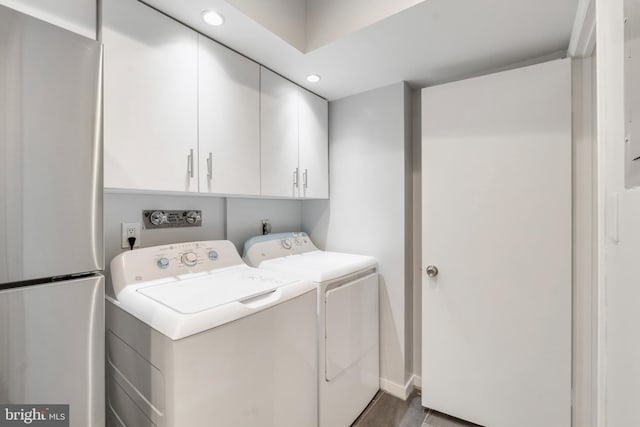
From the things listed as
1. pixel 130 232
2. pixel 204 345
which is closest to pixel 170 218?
pixel 130 232

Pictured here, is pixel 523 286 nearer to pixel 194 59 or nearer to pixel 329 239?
pixel 329 239

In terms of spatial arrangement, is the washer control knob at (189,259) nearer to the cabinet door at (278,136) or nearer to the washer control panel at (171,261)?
the washer control panel at (171,261)

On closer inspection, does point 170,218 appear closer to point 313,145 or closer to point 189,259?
point 189,259

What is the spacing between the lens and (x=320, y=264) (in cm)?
179

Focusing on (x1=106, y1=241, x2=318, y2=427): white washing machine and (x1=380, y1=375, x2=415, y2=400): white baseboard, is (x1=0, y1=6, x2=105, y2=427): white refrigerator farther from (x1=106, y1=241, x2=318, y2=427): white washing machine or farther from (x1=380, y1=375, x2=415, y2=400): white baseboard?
(x1=380, y1=375, x2=415, y2=400): white baseboard

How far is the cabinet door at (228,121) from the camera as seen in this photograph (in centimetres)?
147

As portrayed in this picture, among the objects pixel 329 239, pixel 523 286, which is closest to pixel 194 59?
pixel 329 239

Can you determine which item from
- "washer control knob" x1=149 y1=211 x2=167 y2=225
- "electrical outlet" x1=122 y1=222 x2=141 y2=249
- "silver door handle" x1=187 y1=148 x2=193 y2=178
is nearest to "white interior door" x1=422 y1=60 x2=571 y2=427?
"silver door handle" x1=187 y1=148 x2=193 y2=178

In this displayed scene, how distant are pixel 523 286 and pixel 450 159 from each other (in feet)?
2.82

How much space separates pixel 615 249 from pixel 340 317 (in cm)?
126

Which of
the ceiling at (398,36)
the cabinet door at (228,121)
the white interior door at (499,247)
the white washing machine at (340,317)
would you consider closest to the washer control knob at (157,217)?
the cabinet door at (228,121)

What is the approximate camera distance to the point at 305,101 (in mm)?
2113

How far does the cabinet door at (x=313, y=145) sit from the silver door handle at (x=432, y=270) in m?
0.96

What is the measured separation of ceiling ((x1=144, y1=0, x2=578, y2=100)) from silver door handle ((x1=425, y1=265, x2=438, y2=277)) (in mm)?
1317
